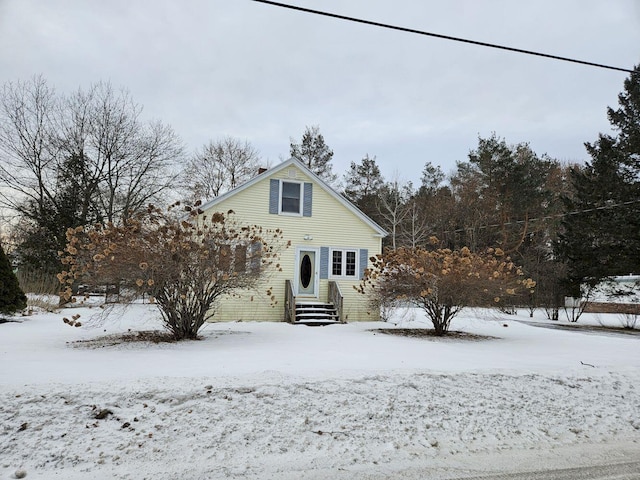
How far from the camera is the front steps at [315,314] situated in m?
15.0

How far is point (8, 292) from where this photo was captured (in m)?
12.9

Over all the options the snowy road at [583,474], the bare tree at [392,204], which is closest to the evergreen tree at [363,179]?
the bare tree at [392,204]

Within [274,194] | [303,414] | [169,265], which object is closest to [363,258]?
[274,194]

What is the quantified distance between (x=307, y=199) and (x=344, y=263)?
9.17 ft

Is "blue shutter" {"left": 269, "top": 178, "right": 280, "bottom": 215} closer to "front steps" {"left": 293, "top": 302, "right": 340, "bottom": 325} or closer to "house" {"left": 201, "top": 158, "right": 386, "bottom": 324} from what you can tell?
"house" {"left": 201, "top": 158, "right": 386, "bottom": 324}

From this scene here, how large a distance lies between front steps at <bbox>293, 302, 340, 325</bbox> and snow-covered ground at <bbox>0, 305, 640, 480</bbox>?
7042 millimetres

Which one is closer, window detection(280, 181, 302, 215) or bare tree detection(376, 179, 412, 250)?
window detection(280, 181, 302, 215)

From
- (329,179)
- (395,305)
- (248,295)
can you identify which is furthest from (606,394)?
(329,179)

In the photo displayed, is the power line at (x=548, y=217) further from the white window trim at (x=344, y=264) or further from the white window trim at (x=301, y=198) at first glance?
the white window trim at (x=301, y=198)

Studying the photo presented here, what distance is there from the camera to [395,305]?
12703mm

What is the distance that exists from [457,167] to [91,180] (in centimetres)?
2901

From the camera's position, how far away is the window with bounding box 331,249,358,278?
1717cm

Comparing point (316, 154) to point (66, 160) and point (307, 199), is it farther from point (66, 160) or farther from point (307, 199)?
point (307, 199)

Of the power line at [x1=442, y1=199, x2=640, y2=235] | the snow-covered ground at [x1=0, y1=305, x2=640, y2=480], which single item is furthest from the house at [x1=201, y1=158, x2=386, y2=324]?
the power line at [x1=442, y1=199, x2=640, y2=235]
